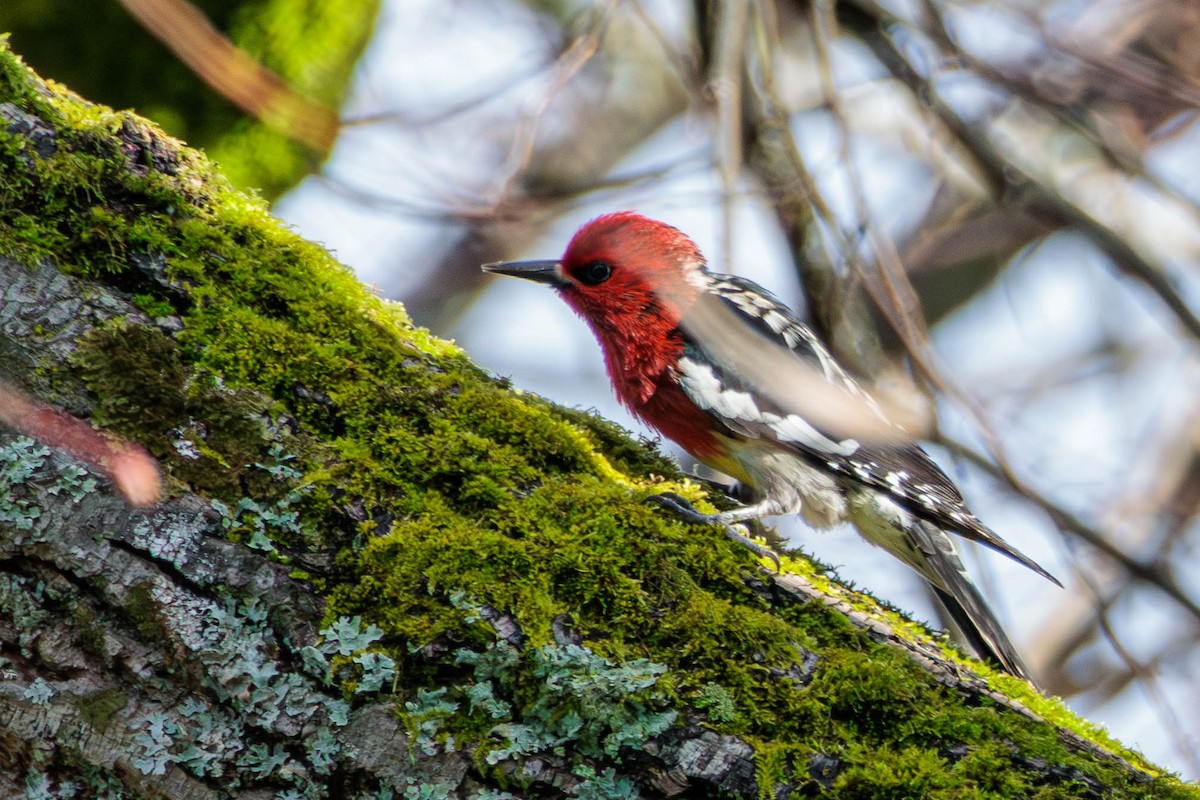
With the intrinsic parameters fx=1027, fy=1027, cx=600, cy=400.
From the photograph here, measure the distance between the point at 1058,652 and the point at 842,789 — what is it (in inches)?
187

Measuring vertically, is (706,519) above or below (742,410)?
below

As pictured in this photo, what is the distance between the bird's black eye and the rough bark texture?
1.56 meters

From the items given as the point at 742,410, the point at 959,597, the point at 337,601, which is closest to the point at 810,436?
the point at 742,410

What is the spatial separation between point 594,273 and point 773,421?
867 millimetres

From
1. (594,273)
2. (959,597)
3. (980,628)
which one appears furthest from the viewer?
(594,273)

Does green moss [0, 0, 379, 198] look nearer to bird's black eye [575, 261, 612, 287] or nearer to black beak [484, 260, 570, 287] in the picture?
black beak [484, 260, 570, 287]

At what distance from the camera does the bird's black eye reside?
3586mm

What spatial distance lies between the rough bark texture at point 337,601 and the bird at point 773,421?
3.54ft

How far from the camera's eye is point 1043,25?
11.4 ft

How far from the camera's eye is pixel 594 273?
11.8 feet

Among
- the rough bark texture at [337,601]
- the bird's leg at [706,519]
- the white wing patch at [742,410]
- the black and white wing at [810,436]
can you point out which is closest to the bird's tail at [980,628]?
the black and white wing at [810,436]

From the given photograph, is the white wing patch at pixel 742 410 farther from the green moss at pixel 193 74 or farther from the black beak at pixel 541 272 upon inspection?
the green moss at pixel 193 74

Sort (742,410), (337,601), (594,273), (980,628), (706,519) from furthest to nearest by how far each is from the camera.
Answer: (594,273) < (742,410) < (980,628) < (706,519) < (337,601)

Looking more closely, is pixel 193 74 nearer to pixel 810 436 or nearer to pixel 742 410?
pixel 742 410
